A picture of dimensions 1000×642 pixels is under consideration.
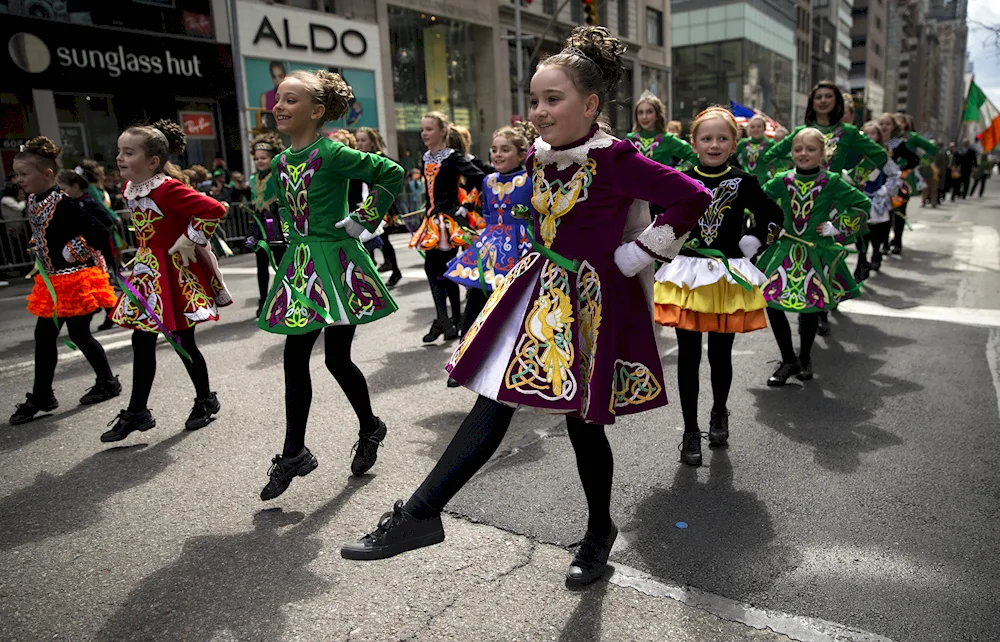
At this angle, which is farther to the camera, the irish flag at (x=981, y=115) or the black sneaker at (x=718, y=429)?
the irish flag at (x=981, y=115)

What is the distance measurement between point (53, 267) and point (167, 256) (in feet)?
4.28

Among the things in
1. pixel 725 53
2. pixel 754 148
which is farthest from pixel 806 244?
pixel 725 53

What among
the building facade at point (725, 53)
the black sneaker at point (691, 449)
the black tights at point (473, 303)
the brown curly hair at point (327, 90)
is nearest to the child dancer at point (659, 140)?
the black tights at point (473, 303)

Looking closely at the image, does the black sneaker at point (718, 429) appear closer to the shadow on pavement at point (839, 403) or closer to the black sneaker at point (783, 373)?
the shadow on pavement at point (839, 403)

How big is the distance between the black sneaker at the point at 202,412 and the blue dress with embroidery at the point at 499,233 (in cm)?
193

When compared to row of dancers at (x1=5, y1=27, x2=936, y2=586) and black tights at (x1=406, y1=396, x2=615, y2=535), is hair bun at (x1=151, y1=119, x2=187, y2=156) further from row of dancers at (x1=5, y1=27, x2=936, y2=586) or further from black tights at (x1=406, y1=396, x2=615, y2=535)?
black tights at (x1=406, y1=396, x2=615, y2=535)

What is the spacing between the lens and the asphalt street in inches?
101

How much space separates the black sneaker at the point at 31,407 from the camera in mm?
4918

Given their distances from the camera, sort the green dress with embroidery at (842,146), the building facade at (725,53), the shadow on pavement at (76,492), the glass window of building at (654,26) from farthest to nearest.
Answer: the building facade at (725,53) → the glass window of building at (654,26) → the green dress with embroidery at (842,146) → the shadow on pavement at (76,492)

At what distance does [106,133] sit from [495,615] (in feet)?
61.0

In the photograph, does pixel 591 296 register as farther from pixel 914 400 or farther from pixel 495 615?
pixel 914 400

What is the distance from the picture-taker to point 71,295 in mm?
5047

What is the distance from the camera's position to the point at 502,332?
266cm

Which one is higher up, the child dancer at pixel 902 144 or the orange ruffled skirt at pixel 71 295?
the child dancer at pixel 902 144
